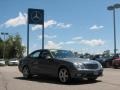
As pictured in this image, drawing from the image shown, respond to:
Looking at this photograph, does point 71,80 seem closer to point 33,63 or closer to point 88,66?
point 88,66

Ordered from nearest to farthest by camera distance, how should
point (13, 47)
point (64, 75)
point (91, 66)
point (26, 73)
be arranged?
1. point (91, 66)
2. point (64, 75)
3. point (26, 73)
4. point (13, 47)

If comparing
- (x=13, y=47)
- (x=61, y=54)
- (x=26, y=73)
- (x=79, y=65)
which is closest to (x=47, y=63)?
(x=61, y=54)

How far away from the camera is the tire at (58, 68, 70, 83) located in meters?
15.7

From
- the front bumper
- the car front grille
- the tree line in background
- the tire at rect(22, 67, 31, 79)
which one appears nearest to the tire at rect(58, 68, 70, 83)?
the front bumper

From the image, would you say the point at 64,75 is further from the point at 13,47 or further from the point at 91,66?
the point at 13,47

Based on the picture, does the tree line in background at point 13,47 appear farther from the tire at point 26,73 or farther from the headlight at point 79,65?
the headlight at point 79,65

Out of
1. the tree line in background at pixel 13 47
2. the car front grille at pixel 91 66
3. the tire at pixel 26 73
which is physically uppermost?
the tree line in background at pixel 13 47

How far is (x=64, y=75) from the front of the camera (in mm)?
15836

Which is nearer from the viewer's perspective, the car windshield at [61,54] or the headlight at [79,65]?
the headlight at [79,65]

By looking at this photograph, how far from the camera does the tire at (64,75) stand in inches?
618

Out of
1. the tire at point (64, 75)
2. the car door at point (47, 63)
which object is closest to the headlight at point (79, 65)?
the tire at point (64, 75)

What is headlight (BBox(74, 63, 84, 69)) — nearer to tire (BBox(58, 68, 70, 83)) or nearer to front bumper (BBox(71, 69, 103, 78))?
front bumper (BBox(71, 69, 103, 78))

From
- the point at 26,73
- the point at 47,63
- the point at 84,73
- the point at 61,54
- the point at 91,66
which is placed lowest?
the point at 26,73

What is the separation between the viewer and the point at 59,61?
635 inches
